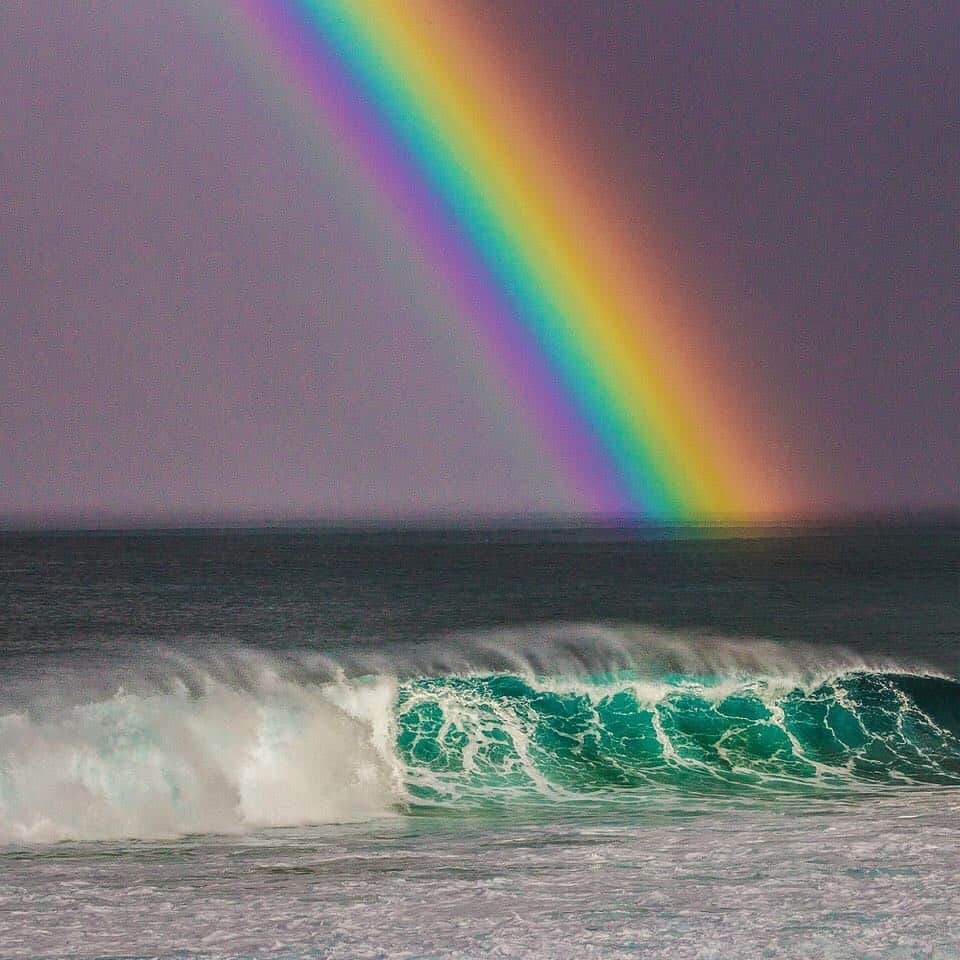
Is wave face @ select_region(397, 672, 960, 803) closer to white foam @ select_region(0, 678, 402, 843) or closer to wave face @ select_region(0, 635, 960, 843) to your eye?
wave face @ select_region(0, 635, 960, 843)

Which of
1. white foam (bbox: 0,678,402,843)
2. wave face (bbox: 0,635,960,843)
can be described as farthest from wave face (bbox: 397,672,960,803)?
white foam (bbox: 0,678,402,843)

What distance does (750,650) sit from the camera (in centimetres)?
4675

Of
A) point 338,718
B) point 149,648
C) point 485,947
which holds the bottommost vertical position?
point 485,947

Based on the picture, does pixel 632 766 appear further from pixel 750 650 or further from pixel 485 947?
pixel 750 650

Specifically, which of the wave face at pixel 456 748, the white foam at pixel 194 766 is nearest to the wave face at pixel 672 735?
the wave face at pixel 456 748

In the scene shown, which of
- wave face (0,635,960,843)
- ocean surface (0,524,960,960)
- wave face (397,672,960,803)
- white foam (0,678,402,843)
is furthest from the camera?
wave face (397,672,960,803)

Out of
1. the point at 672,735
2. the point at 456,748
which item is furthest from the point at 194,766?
the point at 672,735

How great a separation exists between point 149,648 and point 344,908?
39800 mm

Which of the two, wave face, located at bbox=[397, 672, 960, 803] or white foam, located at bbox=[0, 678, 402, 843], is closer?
white foam, located at bbox=[0, 678, 402, 843]

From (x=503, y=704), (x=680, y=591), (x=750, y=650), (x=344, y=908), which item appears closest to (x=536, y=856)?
(x=344, y=908)

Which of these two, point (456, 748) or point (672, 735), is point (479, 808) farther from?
point (672, 735)

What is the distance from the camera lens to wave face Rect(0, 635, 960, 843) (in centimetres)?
1673

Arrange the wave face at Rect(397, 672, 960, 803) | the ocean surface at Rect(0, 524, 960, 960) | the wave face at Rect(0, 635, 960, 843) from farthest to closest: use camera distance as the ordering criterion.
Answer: the wave face at Rect(397, 672, 960, 803)
the wave face at Rect(0, 635, 960, 843)
the ocean surface at Rect(0, 524, 960, 960)

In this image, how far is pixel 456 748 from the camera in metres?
20.6
